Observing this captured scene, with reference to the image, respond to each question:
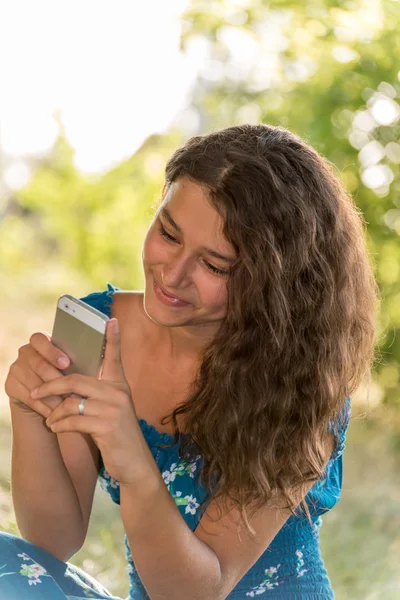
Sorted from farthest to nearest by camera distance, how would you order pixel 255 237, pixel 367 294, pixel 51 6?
pixel 51 6, pixel 367 294, pixel 255 237

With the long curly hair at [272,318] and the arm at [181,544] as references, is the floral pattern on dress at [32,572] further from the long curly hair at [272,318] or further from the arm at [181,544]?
the long curly hair at [272,318]

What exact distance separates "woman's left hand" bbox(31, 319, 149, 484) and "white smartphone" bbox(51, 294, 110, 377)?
1.3 inches

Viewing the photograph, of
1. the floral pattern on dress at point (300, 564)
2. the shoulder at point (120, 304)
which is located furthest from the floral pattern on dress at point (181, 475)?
the shoulder at point (120, 304)

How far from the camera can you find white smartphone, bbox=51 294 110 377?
138 centimetres

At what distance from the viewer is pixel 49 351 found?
1.47 meters

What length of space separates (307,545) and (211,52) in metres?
2.73

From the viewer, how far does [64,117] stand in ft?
14.2

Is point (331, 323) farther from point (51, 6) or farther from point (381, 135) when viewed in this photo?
point (51, 6)

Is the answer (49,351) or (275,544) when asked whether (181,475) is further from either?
(49,351)

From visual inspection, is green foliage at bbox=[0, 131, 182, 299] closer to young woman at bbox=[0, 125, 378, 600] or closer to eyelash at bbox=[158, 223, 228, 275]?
young woman at bbox=[0, 125, 378, 600]

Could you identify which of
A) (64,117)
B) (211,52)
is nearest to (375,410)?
(211,52)

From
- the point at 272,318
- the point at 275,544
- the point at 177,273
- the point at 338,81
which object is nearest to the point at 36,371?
the point at 177,273

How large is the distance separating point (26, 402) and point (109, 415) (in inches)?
9.9

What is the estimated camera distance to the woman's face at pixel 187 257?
146 centimetres
